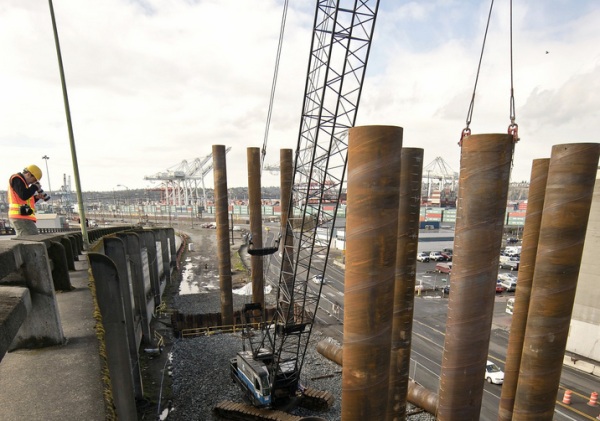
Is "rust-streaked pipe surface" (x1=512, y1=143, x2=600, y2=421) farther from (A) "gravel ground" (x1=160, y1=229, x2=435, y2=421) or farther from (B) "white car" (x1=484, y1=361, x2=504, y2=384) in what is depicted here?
(B) "white car" (x1=484, y1=361, x2=504, y2=384)

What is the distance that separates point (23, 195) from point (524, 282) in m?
15.7

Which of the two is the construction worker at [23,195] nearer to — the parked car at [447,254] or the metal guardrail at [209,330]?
the metal guardrail at [209,330]

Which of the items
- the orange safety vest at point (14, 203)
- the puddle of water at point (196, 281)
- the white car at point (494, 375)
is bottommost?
the white car at point (494, 375)

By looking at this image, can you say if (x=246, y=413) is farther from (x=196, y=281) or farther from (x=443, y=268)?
(x=443, y=268)

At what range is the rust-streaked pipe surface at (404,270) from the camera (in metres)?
10.2

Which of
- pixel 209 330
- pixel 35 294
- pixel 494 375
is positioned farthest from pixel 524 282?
pixel 209 330

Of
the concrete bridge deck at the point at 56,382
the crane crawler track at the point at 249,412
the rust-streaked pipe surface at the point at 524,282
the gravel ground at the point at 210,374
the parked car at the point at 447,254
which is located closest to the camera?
the concrete bridge deck at the point at 56,382

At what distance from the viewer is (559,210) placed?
27.8 ft

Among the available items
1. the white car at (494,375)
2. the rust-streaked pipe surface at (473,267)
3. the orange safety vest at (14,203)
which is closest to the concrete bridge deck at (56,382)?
the orange safety vest at (14,203)

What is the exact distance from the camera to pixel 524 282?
11.2 meters

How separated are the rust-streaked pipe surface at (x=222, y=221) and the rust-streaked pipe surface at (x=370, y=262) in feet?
50.4

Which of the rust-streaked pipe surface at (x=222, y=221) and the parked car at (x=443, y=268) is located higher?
the rust-streaked pipe surface at (x=222, y=221)

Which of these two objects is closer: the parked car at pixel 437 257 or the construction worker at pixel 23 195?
the construction worker at pixel 23 195

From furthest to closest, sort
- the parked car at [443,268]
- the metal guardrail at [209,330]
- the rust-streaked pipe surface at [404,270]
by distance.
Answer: the parked car at [443,268]
the metal guardrail at [209,330]
the rust-streaked pipe surface at [404,270]
